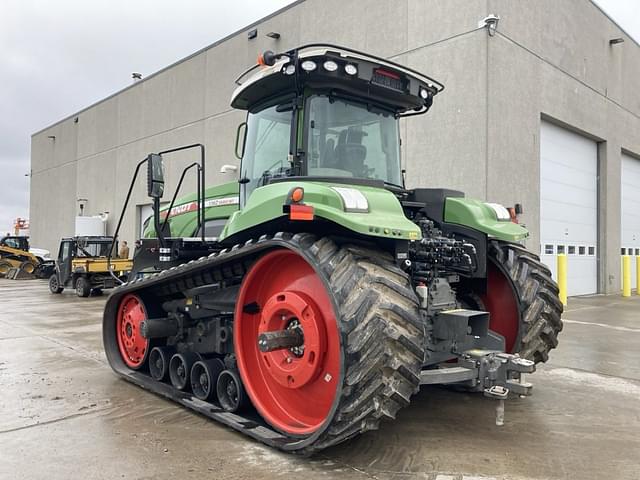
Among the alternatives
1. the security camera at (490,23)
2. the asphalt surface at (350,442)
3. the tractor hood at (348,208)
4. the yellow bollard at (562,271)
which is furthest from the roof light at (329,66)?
the yellow bollard at (562,271)

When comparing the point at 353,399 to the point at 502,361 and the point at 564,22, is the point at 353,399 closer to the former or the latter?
the point at 502,361

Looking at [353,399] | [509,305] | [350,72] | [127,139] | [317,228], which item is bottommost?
[353,399]

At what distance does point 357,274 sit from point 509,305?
2.26 metres

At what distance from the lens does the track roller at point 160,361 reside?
5203 millimetres

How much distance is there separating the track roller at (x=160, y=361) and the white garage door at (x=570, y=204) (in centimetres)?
1110

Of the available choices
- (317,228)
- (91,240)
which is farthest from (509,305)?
(91,240)

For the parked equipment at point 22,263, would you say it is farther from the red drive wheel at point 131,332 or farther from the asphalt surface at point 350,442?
the red drive wheel at point 131,332

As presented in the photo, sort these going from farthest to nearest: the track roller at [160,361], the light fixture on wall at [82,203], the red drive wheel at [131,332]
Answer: the light fixture on wall at [82,203]
the red drive wheel at [131,332]
the track roller at [160,361]

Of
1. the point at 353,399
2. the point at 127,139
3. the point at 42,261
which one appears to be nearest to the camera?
the point at 353,399

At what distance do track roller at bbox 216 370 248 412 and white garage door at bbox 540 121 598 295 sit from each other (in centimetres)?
1135

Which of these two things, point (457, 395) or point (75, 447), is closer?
point (75, 447)

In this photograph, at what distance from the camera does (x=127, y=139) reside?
77.4ft

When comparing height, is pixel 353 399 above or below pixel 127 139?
below

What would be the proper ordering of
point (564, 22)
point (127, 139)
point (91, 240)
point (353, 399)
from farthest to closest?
point (127, 139) < point (91, 240) < point (564, 22) < point (353, 399)
